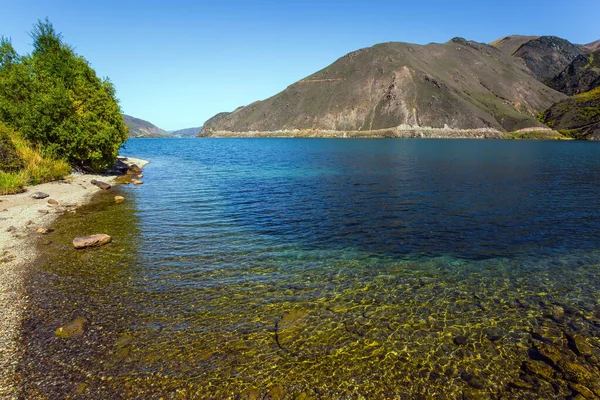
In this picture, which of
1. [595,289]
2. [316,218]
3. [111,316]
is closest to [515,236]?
[595,289]

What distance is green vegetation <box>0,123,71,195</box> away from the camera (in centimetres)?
2745

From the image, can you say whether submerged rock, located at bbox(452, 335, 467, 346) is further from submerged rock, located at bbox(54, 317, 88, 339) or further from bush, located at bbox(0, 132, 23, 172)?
bush, located at bbox(0, 132, 23, 172)

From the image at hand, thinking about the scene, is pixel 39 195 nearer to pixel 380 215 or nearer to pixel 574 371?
pixel 380 215

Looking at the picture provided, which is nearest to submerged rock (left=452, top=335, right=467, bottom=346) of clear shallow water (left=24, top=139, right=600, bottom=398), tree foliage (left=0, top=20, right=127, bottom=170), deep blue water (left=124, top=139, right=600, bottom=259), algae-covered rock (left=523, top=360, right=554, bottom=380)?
clear shallow water (left=24, top=139, right=600, bottom=398)

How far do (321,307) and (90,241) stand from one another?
1300cm

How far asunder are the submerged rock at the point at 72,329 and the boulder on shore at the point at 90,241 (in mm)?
7756

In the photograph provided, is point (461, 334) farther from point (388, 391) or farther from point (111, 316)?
point (111, 316)

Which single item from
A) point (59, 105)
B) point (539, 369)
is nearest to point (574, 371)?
point (539, 369)

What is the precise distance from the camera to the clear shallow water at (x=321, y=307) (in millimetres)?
8109

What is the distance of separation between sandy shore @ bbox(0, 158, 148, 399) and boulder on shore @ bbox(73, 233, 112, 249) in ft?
5.58

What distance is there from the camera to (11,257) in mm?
14953

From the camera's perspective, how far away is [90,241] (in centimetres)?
1697

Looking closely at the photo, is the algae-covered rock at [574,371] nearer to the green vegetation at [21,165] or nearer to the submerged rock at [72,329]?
the submerged rock at [72,329]

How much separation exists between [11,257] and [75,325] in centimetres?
818
